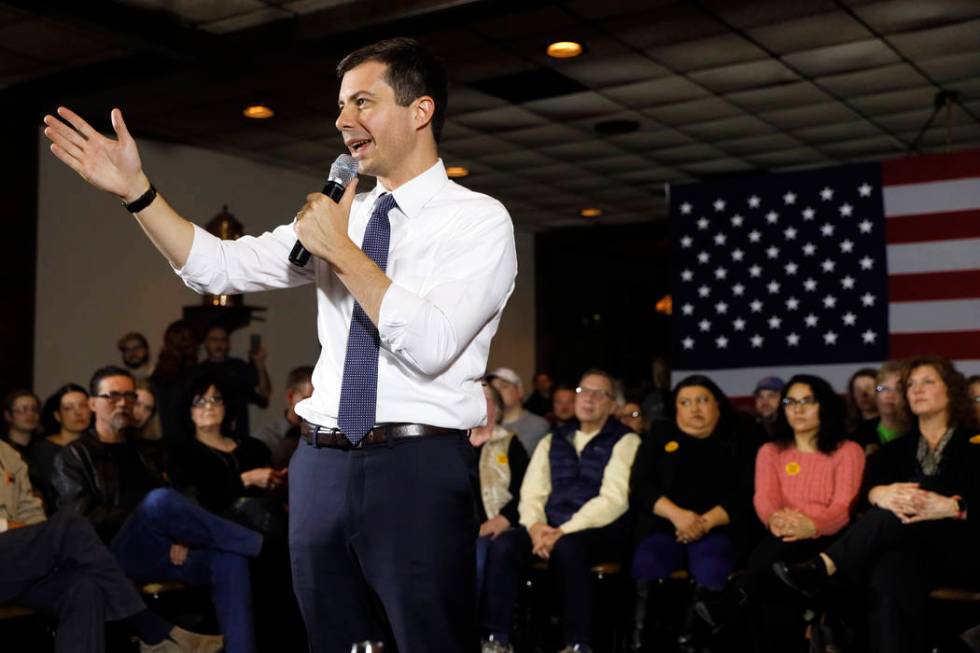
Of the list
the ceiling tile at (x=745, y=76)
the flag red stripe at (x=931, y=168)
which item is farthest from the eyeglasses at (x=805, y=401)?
the ceiling tile at (x=745, y=76)

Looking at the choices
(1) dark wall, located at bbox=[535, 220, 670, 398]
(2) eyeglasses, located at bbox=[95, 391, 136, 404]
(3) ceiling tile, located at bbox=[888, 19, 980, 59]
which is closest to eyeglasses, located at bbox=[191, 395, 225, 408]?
(2) eyeglasses, located at bbox=[95, 391, 136, 404]

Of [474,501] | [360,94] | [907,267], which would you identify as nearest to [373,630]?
[474,501]

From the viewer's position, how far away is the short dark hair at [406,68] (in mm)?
1613

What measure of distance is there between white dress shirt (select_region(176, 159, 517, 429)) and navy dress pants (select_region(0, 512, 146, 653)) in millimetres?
2428

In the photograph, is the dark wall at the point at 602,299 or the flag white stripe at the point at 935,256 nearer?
the flag white stripe at the point at 935,256

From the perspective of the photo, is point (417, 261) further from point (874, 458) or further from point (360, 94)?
point (874, 458)

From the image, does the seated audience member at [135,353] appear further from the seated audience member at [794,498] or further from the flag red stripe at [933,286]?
the flag red stripe at [933,286]

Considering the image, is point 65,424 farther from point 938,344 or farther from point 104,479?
point 938,344

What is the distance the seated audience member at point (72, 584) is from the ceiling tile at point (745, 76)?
464cm

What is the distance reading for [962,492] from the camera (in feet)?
13.5

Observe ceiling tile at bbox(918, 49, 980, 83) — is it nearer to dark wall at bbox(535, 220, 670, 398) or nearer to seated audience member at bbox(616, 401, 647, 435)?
seated audience member at bbox(616, 401, 647, 435)

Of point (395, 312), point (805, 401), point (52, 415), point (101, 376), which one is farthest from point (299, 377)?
point (395, 312)

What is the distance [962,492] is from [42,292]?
19.0ft

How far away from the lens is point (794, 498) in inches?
180
